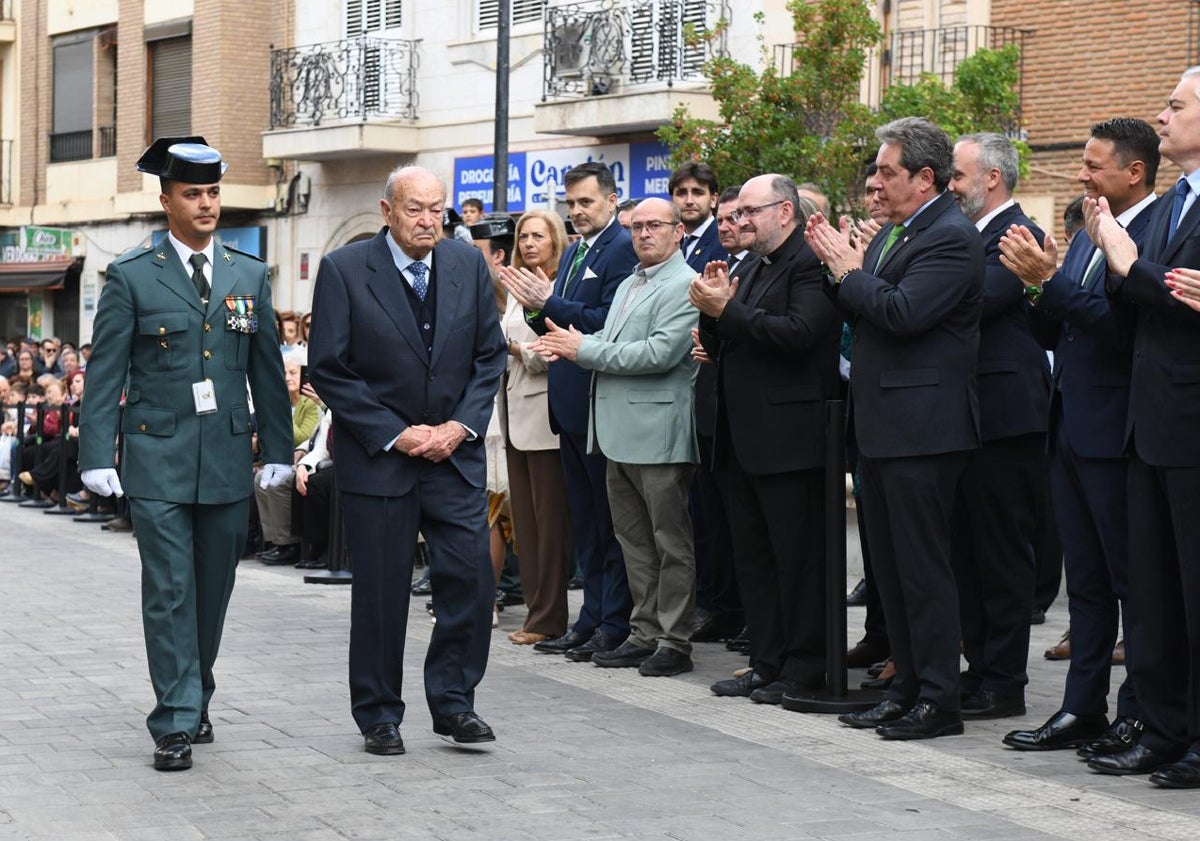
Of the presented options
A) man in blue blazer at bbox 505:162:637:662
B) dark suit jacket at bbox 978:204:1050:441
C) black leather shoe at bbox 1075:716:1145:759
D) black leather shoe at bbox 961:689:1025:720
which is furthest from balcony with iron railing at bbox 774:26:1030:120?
black leather shoe at bbox 1075:716:1145:759

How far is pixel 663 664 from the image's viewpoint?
929cm

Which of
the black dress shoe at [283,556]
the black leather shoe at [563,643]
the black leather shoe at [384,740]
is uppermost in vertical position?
the black leather shoe at [384,740]

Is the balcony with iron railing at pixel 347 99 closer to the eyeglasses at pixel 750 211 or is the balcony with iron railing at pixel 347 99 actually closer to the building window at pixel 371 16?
the building window at pixel 371 16

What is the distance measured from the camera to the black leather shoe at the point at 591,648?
9.80 metres

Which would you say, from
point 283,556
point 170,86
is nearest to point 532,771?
point 283,556

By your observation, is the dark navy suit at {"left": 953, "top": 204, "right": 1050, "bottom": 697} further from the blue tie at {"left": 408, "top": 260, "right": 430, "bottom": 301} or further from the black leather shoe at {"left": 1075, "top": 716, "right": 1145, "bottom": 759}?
the blue tie at {"left": 408, "top": 260, "right": 430, "bottom": 301}

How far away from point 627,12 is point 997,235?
661 inches

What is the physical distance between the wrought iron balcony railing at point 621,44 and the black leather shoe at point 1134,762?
16883mm

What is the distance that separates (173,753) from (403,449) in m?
1.35

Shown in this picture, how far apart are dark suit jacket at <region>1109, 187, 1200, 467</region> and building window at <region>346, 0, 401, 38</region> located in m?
22.7

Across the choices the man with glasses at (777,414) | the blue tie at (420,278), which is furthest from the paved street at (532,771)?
the blue tie at (420,278)

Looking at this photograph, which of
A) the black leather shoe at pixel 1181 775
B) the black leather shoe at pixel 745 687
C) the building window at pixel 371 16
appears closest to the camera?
the black leather shoe at pixel 1181 775

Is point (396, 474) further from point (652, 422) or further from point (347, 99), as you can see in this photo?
point (347, 99)

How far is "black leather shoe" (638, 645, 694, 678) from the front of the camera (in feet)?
30.4
